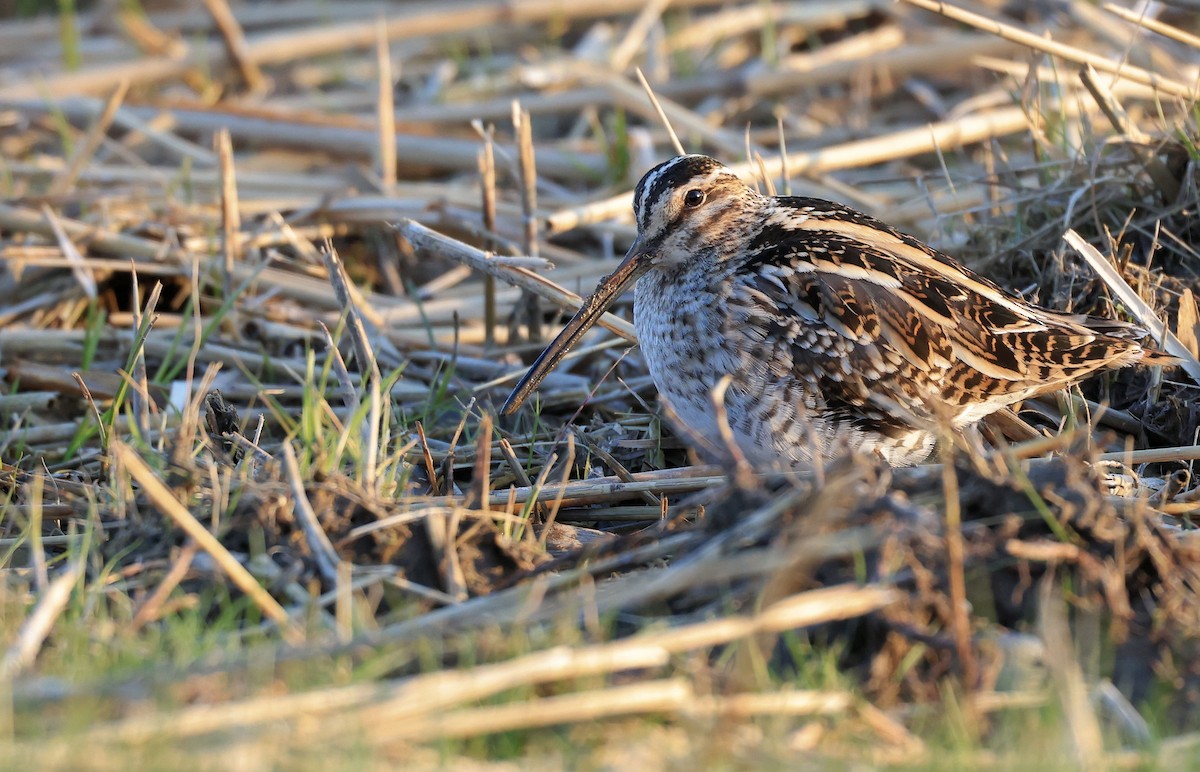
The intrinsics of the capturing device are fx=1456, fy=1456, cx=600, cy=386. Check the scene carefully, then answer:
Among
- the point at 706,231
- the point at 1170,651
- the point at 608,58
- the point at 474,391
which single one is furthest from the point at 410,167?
the point at 1170,651

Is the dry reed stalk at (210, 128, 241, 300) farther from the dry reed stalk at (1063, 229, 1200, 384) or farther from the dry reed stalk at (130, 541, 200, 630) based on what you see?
the dry reed stalk at (1063, 229, 1200, 384)

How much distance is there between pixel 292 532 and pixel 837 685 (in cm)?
145

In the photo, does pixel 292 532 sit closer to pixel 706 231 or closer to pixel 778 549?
pixel 778 549

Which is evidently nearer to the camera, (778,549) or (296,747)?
(296,747)

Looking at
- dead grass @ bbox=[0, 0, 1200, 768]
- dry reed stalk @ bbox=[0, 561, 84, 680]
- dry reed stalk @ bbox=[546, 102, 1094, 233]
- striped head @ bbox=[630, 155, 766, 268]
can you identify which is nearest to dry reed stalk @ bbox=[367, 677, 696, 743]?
dead grass @ bbox=[0, 0, 1200, 768]

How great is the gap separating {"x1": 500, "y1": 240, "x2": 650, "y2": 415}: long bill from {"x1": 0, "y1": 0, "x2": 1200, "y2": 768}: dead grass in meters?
0.21

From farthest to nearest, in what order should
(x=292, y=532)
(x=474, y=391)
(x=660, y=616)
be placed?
(x=474, y=391)
(x=292, y=532)
(x=660, y=616)

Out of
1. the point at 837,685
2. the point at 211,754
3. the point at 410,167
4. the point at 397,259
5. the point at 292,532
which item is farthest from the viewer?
the point at 410,167

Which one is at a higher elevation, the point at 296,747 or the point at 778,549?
the point at 778,549

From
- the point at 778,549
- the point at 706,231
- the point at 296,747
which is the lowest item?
the point at 296,747

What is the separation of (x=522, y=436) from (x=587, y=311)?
1.65ft

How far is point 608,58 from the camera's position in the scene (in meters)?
8.50

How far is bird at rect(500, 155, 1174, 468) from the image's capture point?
442cm

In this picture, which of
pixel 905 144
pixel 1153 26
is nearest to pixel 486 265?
pixel 905 144
